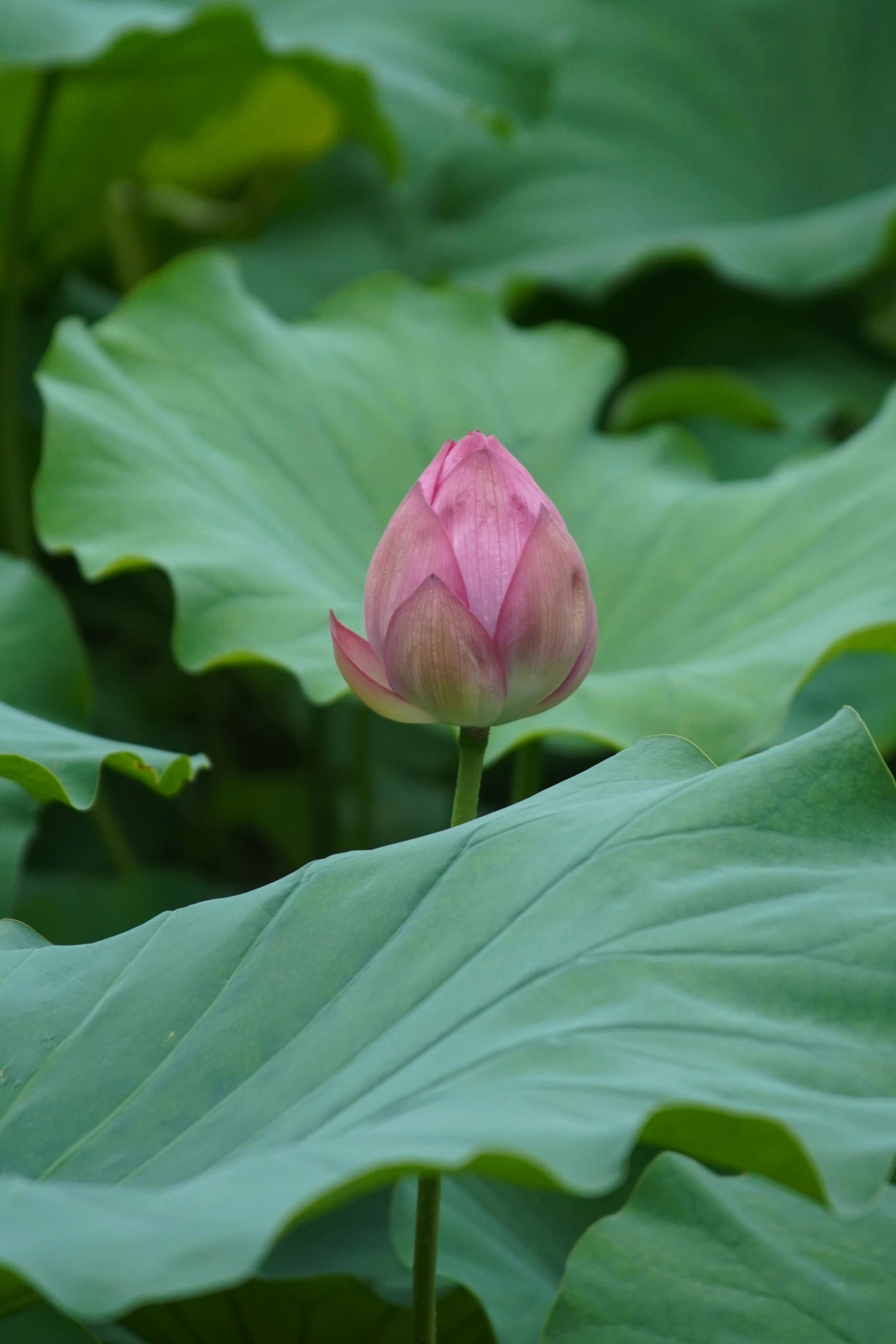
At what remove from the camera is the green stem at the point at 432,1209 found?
0.64 m

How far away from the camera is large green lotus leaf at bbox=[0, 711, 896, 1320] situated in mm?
425

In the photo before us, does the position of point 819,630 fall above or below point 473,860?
below

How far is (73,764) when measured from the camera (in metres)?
0.75

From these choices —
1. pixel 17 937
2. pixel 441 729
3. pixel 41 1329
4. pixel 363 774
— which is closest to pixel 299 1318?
pixel 41 1329

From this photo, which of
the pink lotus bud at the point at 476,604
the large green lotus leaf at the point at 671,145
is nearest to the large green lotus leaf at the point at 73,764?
the pink lotus bud at the point at 476,604

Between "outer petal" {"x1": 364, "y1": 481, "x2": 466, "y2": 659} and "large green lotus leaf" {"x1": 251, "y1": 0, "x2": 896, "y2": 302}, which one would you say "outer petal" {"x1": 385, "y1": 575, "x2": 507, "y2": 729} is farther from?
"large green lotus leaf" {"x1": 251, "y1": 0, "x2": 896, "y2": 302}

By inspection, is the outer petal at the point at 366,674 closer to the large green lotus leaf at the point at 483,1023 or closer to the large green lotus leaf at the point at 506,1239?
the large green lotus leaf at the point at 483,1023

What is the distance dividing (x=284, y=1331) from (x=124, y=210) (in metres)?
1.58

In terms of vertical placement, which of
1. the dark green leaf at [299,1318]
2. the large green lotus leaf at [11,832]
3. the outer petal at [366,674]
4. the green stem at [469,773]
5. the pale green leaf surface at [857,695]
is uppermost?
the outer petal at [366,674]

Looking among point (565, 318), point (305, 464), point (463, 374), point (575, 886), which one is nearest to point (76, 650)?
point (305, 464)

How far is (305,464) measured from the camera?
1.23 metres

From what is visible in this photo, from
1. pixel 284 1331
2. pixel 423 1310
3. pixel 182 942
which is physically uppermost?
pixel 182 942

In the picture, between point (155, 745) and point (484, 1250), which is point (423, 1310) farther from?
point (155, 745)

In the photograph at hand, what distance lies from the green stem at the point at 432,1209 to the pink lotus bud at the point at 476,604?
2 cm
